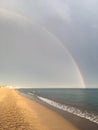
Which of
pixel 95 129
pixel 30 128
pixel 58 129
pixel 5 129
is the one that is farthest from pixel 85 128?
pixel 5 129

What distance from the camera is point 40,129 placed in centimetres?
2014

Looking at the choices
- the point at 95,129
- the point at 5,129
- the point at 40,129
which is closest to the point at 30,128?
the point at 40,129

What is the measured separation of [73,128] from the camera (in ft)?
71.7

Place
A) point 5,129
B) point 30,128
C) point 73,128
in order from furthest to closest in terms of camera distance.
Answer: point 73,128 → point 30,128 → point 5,129

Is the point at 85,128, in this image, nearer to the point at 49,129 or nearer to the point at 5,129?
the point at 49,129

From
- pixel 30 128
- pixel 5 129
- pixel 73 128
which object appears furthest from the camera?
pixel 73 128

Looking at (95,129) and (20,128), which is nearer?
(20,128)

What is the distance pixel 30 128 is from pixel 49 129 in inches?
59.0

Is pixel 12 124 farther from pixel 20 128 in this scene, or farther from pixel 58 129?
pixel 58 129

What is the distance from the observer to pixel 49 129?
66.9ft

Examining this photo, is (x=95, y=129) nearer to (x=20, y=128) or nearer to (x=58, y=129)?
(x=58, y=129)

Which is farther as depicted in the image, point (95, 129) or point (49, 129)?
point (95, 129)

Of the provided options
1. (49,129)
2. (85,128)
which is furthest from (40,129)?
(85,128)

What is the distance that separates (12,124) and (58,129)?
363cm
